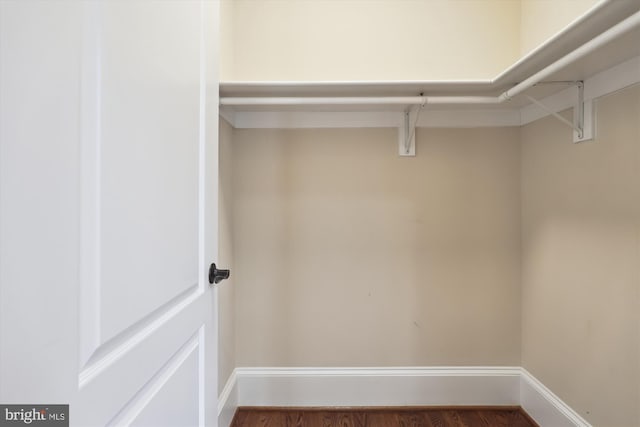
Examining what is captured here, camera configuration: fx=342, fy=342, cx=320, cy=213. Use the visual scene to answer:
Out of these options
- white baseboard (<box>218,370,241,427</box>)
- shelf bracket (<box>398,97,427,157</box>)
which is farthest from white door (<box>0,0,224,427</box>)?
shelf bracket (<box>398,97,427,157</box>)

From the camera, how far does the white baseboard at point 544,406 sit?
4.86 feet

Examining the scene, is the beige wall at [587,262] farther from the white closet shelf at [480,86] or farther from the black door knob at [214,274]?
the black door knob at [214,274]

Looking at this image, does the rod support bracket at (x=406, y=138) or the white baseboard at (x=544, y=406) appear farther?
the rod support bracket at (x=406, y=138)

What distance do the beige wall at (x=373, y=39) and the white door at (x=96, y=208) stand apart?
43.7 inches

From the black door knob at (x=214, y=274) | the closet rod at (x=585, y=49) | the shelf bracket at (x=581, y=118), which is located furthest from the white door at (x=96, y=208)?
the shelf bracket at (x=581, y=118)

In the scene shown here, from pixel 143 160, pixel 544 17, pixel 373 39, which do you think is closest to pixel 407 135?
pixel 373 39

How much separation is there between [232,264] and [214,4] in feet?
3.94

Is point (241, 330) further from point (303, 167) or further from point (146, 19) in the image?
point (146, 19)

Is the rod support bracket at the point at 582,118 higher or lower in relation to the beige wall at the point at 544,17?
lower

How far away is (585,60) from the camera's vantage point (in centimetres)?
116

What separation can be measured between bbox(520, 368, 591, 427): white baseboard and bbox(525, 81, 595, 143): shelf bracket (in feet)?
3.84

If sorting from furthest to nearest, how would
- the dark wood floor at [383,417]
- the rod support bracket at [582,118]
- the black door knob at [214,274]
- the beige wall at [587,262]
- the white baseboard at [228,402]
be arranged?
the dark wood floor at [383,417]
the white baseboard at [228,402]
the rod support bracket at [582,118]
the beige wall at [587,262]
the black door knob at [214,274]

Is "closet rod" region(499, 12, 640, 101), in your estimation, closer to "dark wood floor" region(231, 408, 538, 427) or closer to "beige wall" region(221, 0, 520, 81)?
"beige wall" region(221, 0, 520, 81)

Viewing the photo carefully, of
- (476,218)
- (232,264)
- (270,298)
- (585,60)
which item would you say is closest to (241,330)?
(270,298)
